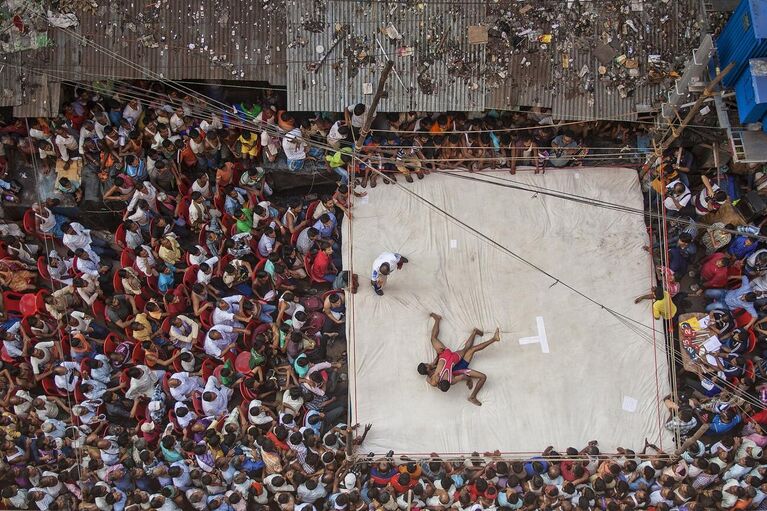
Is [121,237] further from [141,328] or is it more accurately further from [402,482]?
[402,482]

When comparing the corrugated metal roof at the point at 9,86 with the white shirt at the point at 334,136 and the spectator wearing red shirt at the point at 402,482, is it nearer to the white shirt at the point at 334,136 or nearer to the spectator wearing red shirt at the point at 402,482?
the white shirt at the point at 334,136

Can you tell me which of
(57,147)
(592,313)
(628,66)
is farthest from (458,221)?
(57,147)

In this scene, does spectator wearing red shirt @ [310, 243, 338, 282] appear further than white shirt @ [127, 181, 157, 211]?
No

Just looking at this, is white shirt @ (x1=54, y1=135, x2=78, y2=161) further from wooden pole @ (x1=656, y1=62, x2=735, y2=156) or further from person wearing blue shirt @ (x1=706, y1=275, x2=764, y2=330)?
person wearing blue shirt @ (x1=706, y1=275, x2=764, y2=330)

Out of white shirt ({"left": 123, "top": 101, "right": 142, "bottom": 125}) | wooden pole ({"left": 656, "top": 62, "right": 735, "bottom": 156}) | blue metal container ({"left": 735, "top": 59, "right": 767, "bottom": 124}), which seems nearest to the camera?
wooden pole ({"left": 656, "top": 62, "right": 735, "bottom": 156})

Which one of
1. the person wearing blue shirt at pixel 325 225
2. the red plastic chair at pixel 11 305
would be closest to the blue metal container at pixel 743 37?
the person wearing blue shirt at pixel 325 225

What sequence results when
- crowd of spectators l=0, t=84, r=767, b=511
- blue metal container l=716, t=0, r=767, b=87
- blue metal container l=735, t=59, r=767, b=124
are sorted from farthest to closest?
crowd of spectators l=0, t=84, r=767, b=511 → blue metal container l=735, t=59, r=767, b=124 → blue metal container l=716, t=0, r=767, b=87

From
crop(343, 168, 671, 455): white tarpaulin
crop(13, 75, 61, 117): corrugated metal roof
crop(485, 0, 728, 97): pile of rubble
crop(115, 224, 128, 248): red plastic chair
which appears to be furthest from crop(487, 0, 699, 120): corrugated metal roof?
crop(13, 75, 61, 117): corrugated metal roof
